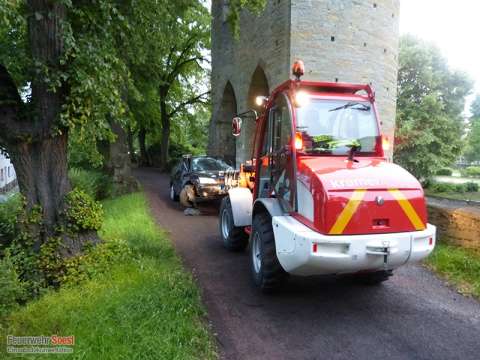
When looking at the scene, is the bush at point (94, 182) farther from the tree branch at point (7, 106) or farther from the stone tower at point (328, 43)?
the stone tower at point (328, 43)

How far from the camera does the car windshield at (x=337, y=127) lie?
13.7 feet

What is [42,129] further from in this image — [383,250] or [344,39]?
[344,39]

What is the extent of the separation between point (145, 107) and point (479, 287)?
16.6m

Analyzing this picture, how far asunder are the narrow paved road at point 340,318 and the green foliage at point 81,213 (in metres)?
1.73

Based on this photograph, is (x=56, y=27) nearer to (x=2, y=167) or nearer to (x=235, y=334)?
(x=235, y=334)

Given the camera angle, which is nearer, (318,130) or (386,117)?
(318,130)

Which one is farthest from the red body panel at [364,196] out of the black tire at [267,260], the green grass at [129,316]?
the green grass at [129,316]

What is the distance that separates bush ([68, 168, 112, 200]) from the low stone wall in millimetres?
9819

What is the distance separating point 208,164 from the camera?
39.0 feet

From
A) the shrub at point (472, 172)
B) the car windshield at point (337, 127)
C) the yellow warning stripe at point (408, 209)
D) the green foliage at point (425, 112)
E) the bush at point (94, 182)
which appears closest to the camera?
the yellow warning stripe at point (408, 209)

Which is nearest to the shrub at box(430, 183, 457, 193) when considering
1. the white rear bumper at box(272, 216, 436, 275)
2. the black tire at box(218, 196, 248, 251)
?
the black tire at box(218, 196, 248, 251)

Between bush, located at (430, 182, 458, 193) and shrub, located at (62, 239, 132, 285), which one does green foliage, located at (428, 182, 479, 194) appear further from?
shrub, located at (62, 239, 132, 285)

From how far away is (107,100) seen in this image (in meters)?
4.98

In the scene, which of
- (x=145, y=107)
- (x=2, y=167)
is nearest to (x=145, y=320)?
(x=145, y=107)
